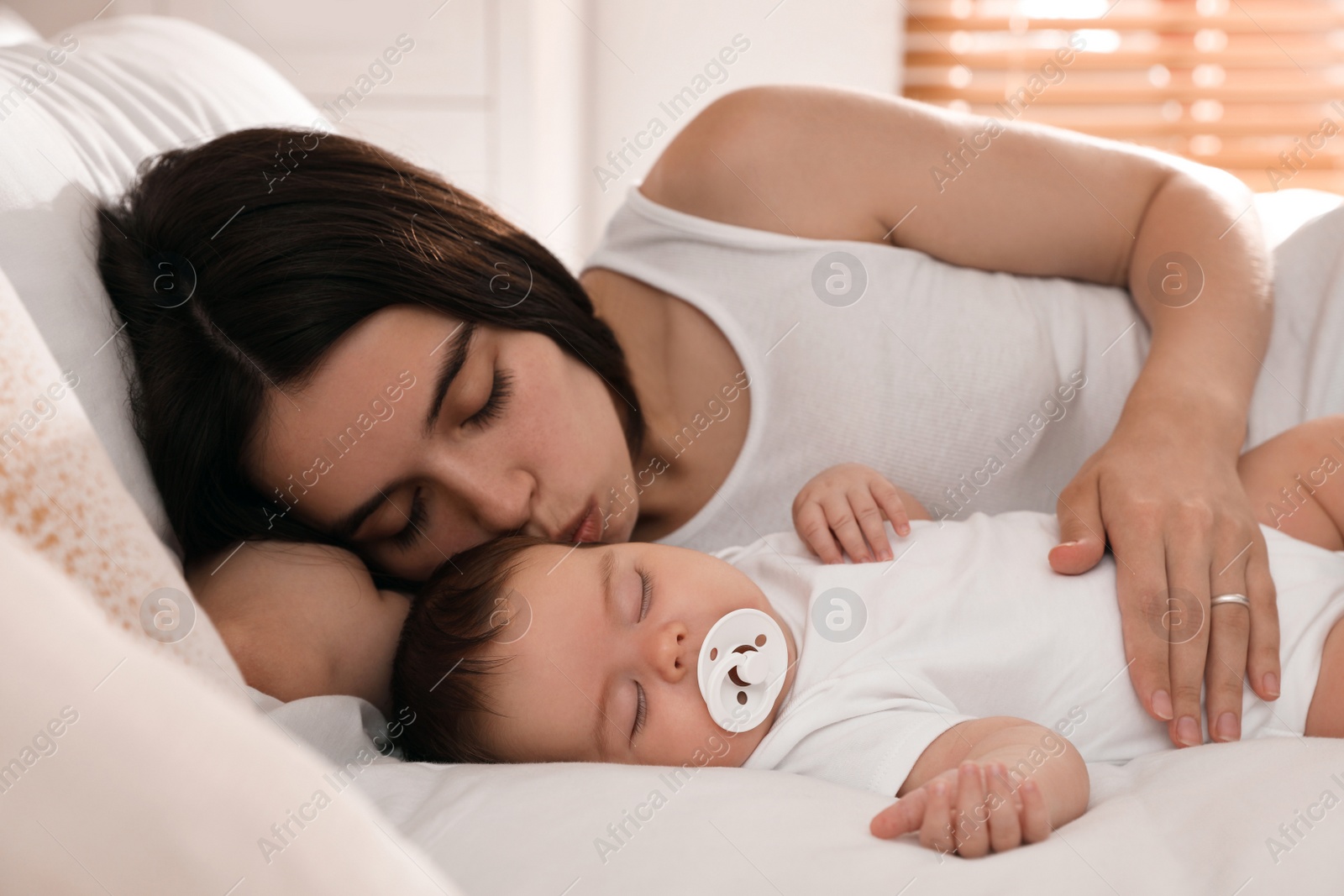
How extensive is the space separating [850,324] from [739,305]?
15 centimetres

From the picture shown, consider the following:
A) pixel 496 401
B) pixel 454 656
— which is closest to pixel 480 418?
pixel 496 401

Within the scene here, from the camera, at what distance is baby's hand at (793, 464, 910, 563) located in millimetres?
996

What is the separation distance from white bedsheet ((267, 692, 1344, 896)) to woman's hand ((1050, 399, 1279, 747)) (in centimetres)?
11

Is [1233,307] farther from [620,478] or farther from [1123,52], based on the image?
[1123,52]

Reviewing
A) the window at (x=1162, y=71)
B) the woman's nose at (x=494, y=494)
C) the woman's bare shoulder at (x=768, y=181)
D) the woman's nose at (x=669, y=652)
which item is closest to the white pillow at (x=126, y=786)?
the woman's nose at (x=669, y=652)

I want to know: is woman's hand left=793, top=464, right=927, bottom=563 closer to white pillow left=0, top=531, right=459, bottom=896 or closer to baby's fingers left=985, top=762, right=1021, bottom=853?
baby's fingers left=985, top=762, right=1021, bottom=853

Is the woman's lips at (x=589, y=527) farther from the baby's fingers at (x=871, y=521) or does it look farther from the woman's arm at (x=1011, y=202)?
the woman's arm at (x=1011, y=202)

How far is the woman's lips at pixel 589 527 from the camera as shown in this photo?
3.48ft

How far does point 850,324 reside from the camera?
1.24m

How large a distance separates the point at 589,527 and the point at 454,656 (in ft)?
0.77

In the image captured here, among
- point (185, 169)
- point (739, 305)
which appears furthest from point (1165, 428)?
point (185, 169)

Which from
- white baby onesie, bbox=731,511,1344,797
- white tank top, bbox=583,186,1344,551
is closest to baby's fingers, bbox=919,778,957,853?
white baby onesie, bbox=731,511,1344,797

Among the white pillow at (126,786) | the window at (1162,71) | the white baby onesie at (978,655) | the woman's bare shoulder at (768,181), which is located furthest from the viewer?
the window at (1162,71)

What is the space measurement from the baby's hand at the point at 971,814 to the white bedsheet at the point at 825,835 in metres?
0.01
